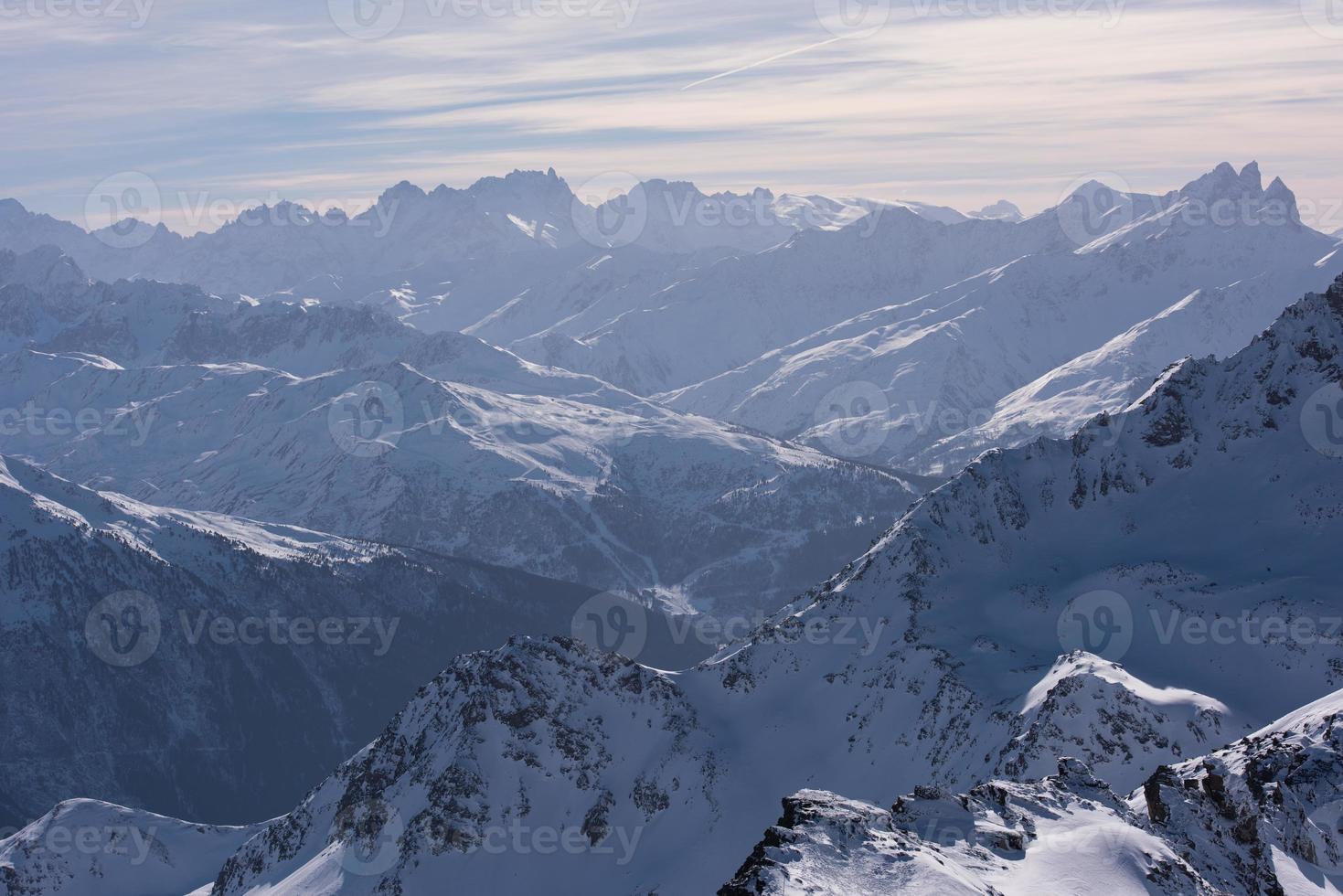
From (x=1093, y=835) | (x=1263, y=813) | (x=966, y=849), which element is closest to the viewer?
(x=966, y=849)

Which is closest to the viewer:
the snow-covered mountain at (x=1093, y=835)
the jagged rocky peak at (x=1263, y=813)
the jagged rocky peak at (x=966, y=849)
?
the jagged rocky peak at (x=966, y=849)

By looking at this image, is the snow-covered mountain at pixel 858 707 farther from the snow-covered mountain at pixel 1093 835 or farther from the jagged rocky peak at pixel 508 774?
the snow-covered mountain at pixel 1093 835

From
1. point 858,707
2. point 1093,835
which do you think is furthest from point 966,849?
point 858,707

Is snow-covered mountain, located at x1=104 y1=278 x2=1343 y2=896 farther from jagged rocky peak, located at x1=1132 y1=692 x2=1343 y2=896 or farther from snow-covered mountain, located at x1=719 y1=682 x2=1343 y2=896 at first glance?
snow-covered mountain, located at x1=719 y1=682 x2=1343 y2=896

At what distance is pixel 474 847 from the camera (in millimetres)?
157625

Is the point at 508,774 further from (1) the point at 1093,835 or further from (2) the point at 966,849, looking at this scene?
(1) the point at 1093,835

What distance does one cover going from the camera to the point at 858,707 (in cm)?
17675

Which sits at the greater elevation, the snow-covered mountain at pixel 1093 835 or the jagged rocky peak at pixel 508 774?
the snow-covered mountain at pixel 1093 835

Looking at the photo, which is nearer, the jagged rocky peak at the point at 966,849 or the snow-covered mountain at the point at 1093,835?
the jagged rocky peak at the point at 966,849

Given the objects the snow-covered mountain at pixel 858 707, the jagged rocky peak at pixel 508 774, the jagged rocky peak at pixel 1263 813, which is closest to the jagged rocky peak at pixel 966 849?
the jagged rocky peak at pixel 1263 813

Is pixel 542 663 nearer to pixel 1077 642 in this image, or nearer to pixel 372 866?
pixel 372 866

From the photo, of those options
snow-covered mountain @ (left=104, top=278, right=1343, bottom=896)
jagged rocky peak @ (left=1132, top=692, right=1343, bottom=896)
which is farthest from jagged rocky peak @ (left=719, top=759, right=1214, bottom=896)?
snow-covered mountain @ (left=104, top=278, right=1343, bottom=896)

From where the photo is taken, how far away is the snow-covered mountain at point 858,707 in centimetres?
15025

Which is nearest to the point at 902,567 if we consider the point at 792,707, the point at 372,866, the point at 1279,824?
the point at 792,707
